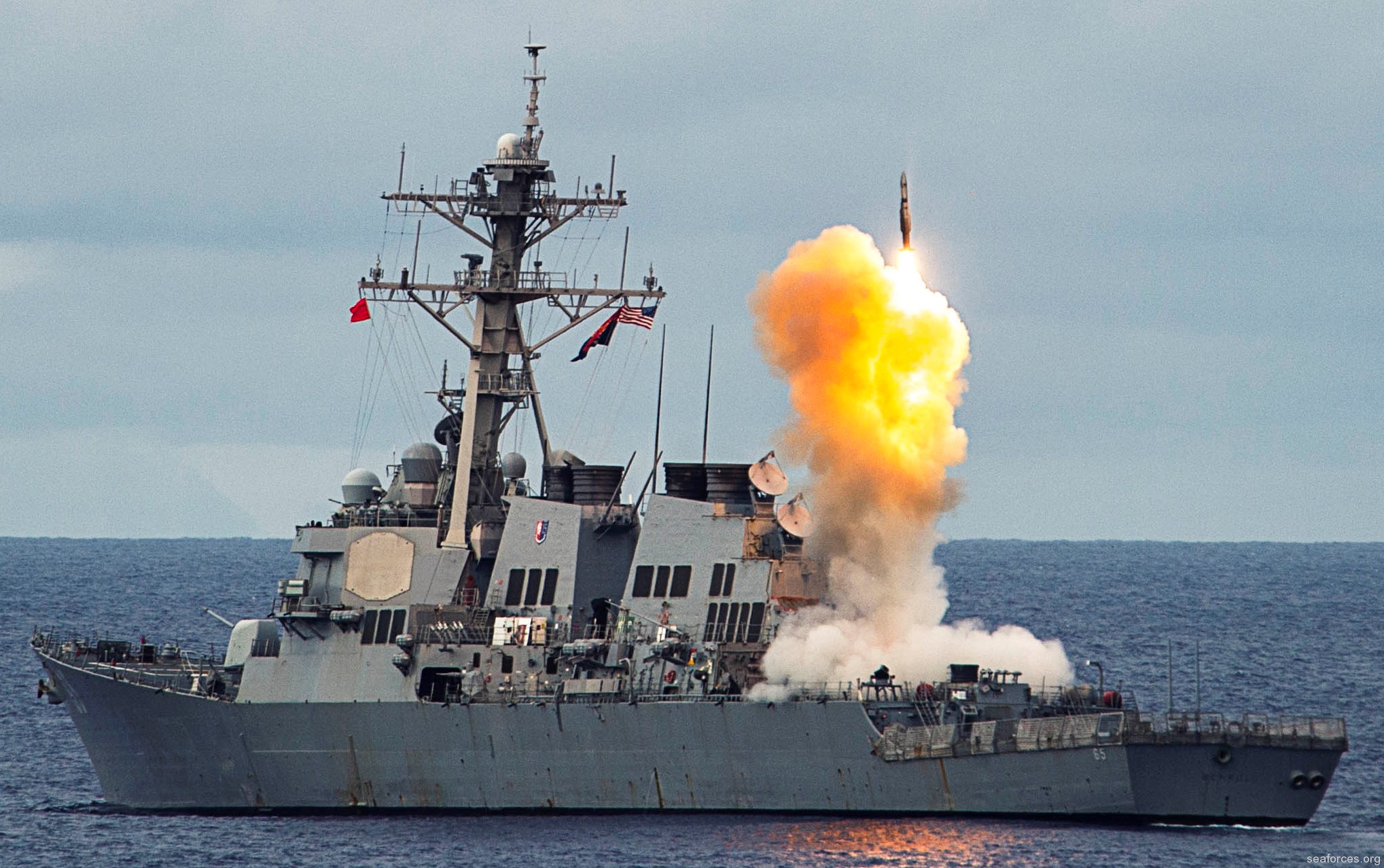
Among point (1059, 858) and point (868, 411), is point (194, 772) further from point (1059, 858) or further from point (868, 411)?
point (1059, 858)

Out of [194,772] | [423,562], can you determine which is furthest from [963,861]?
[194,772]

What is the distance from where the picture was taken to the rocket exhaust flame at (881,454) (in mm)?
40312

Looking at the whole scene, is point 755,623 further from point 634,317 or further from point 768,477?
point 634,317

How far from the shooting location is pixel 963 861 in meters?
34.0

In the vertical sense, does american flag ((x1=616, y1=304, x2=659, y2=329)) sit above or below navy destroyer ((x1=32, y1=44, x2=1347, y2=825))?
above

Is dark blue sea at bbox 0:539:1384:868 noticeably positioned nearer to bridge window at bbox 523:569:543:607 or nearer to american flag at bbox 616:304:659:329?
bridge window at bbox 523:569:543:607

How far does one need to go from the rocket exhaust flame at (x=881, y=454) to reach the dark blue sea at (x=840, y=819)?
406cm

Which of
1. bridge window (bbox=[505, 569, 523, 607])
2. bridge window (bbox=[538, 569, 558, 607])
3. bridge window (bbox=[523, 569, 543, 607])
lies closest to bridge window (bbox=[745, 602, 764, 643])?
bridge window (bbox=[538, 569, 558, 607])

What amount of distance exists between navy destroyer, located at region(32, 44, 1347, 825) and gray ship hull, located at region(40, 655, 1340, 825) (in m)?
0.04

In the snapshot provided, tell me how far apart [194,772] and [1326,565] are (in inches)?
6184

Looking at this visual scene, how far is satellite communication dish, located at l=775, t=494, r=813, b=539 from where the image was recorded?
134 ft

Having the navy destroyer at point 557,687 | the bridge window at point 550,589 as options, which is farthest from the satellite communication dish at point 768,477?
the bridge window at point 550,589

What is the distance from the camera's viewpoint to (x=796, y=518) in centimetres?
4097

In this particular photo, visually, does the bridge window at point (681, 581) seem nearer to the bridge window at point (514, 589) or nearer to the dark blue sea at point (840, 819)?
the bridge window at point (514, 589)
